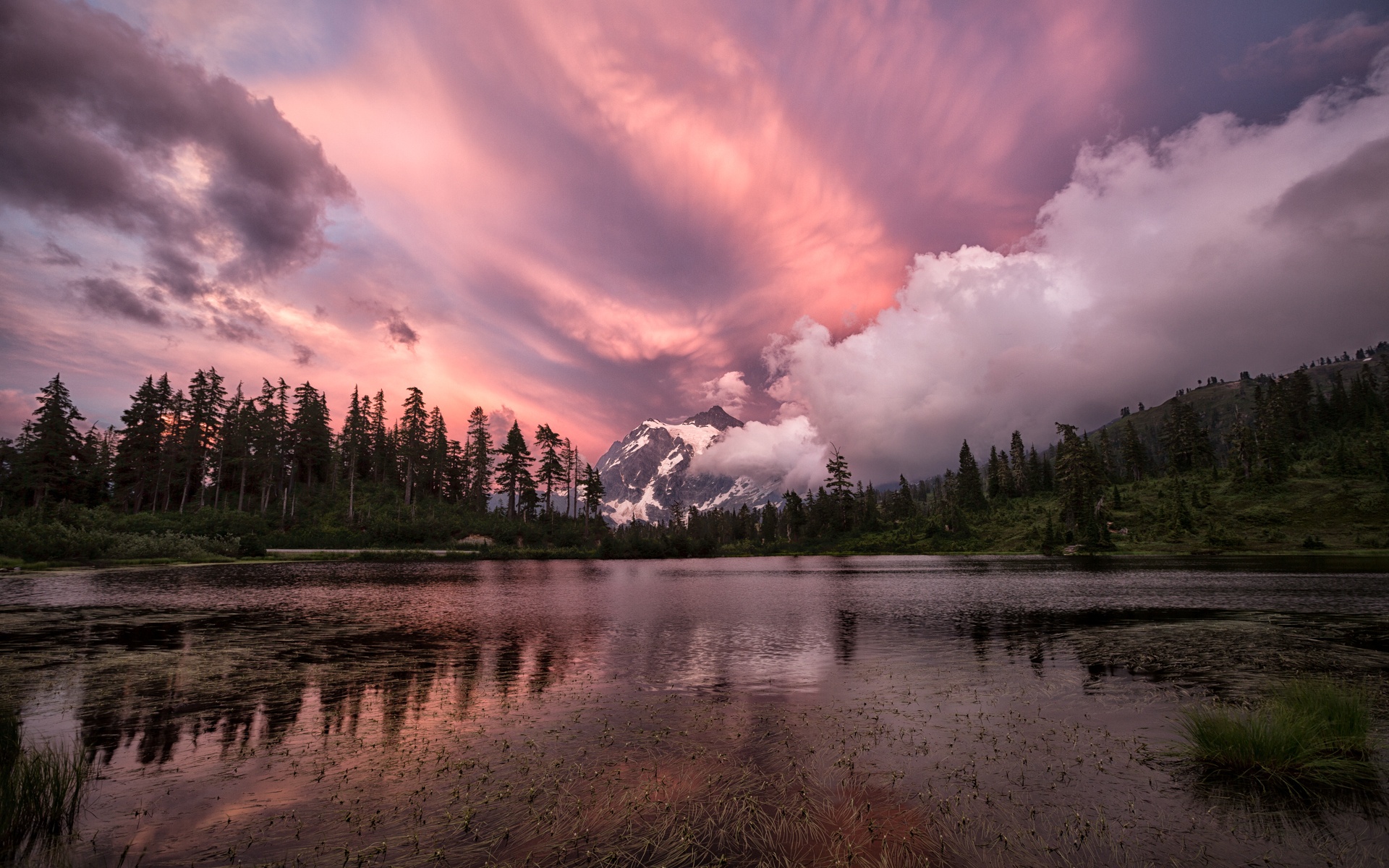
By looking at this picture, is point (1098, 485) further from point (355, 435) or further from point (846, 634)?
point (355, 435)

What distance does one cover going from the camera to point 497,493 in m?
156

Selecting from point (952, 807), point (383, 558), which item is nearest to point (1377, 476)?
point (952, 807)

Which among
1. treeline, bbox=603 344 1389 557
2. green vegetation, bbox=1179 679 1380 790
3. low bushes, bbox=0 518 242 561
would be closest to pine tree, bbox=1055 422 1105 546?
treeline, bbox=603 344 1389 557

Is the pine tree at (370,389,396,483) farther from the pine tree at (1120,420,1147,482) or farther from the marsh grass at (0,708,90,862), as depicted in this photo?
the pine tree at (1120,420,1147,482)

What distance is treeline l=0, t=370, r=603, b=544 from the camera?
104m

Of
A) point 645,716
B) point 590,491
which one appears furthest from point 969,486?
point 645,716

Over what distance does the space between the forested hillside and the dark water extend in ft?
251

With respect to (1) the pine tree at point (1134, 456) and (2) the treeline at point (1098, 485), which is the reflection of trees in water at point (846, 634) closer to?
(2) the treeline at point (1098, 485)

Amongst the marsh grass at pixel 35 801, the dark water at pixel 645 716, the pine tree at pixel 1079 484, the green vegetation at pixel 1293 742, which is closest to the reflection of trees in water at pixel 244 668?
the dark water at pixel 645 716

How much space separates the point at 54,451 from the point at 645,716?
13718 centimetres

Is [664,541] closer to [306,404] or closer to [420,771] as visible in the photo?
[306,404]

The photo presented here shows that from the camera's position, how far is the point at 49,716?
16.2 meters

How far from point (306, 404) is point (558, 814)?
153425 mm

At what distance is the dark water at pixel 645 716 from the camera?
9695 mm
